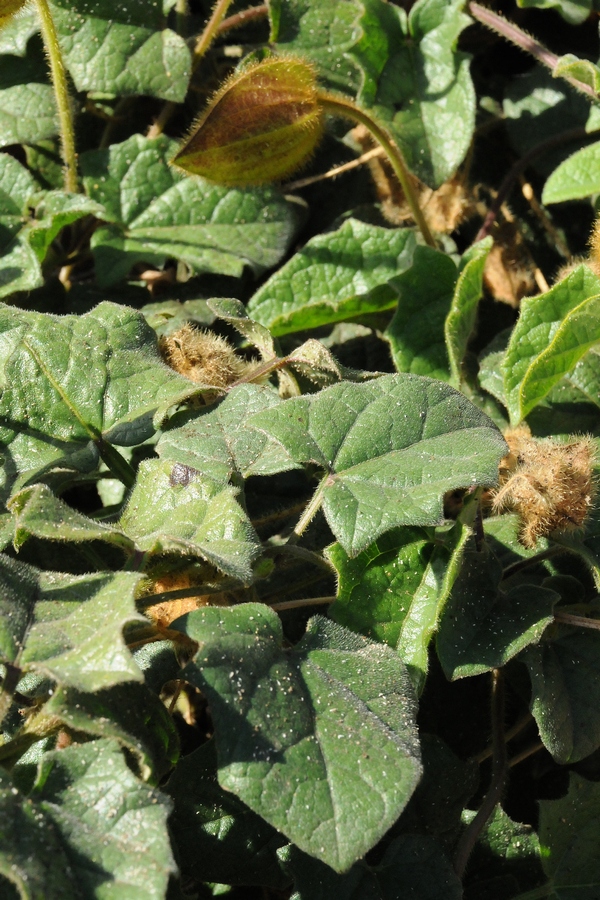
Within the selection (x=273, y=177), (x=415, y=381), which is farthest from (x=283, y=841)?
(x=273, y=177)

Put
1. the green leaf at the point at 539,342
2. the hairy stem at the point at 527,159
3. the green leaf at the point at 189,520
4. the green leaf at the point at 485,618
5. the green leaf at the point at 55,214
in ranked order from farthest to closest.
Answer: the hairy stem at the point at 527,159 → the green leaf at the point at 55,214 → the green leaf at the point at 539,342 → the green leaf at the point at 485,618 → the green leaf at the point at 189,520

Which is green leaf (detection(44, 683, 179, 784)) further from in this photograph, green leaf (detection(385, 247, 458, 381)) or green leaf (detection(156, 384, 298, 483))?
green leaf (detection(385, 247, 458, 381))

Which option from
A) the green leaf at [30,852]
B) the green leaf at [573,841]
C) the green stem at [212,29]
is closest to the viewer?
the green leaf at [30,852]

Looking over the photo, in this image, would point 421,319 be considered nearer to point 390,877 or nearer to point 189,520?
point 189,520

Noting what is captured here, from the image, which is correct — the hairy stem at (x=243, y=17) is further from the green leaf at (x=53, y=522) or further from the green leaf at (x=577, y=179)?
the green leaf at (x=53, y=522)

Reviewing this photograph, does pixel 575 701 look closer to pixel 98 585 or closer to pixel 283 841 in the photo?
pixel 283 841

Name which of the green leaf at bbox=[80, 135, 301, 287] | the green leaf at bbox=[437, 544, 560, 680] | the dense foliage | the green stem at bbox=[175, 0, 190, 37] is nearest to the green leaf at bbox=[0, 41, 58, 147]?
the dense foliage

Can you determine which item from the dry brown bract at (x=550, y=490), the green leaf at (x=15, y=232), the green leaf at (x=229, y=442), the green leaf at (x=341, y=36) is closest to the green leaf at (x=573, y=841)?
the dry brown bract at (x=550, y=490)

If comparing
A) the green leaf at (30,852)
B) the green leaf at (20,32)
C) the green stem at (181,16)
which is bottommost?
the green leaf at (30,852)
